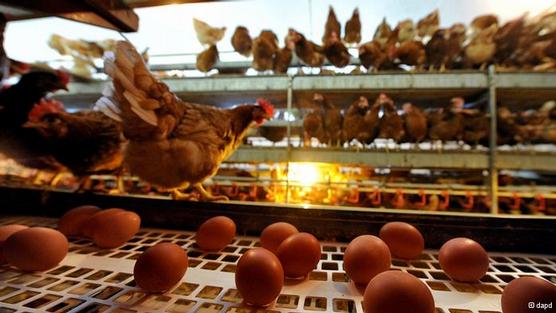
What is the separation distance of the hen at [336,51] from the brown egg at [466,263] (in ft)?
6.56

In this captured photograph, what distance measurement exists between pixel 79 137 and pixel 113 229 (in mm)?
1068

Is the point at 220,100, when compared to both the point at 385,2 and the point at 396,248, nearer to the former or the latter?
the point at 385,2

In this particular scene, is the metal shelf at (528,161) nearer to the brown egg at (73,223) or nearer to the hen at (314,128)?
the hen at (314,128)

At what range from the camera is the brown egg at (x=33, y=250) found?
669 millimetres

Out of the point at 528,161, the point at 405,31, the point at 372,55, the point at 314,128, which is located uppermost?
the point at 405,31

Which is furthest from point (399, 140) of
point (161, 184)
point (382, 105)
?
point (161, 184)

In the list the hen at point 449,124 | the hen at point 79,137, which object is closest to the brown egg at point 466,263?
the hen at point 79,137

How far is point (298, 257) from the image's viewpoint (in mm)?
675

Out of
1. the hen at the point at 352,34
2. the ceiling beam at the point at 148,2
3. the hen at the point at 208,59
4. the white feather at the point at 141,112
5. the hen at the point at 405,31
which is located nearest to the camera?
the ceiling beam at the point at 148,2

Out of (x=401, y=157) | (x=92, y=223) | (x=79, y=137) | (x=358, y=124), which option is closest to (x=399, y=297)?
(x=92, y=223)

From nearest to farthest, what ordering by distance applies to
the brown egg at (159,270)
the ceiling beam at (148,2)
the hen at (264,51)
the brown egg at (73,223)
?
the brown egg at (159,270), the ceiling beam at (148,2), the brown egg at (73,223), the hen at (264,51)

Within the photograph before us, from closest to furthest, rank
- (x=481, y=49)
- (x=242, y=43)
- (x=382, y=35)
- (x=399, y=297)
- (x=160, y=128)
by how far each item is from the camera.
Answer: (x=399, y=297)
(x=160, y=128)
(x=382, y=35)
(x=481, y=49)
(x=242, y=43)

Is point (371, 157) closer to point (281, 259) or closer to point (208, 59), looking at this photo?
point (208, 59)

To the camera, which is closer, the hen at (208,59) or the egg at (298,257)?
the egg at (298,257)
